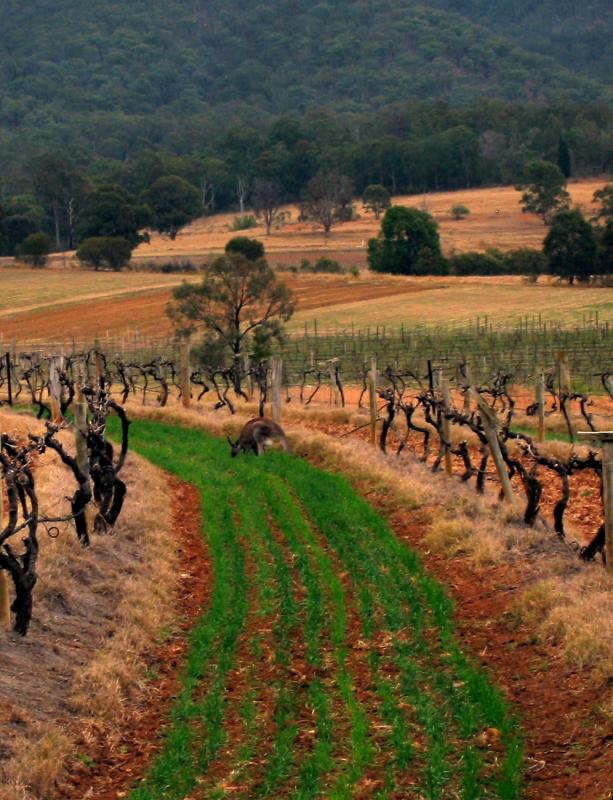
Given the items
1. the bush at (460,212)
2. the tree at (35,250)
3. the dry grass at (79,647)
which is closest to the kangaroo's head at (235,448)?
the dry grass at (79,647)

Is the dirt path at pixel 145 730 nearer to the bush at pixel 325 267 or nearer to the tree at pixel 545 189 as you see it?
the bush at pixel 325 267

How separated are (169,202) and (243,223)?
12507 millimetres

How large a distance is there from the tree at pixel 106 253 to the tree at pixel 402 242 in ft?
66.6

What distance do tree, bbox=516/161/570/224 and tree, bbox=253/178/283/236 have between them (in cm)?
2680

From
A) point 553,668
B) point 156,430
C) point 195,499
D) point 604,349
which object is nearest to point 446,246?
point 604,349

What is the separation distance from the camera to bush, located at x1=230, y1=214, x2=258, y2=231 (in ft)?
433

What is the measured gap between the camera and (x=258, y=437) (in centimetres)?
2312

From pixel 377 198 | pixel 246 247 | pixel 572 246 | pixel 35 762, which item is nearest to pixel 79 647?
pixel 35 762

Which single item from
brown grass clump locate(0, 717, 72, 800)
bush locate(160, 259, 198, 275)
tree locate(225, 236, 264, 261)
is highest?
tree locate(225, 236, 264, 261)

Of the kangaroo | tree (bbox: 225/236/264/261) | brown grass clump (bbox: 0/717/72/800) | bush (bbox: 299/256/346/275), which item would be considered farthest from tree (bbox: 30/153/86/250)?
brown grass clump (bbox: 0/717/72/800)

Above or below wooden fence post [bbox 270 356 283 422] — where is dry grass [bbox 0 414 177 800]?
below

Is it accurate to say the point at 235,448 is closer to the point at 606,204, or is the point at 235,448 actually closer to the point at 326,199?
the point at 606,204

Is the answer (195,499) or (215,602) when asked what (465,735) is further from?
(195,499)

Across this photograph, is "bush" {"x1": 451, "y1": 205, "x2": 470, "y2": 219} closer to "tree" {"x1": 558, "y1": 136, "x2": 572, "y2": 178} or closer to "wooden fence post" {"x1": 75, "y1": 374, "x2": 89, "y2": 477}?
"tree" {"x1": 558, "y1": 136, "x2": 572, "y2": 178}
